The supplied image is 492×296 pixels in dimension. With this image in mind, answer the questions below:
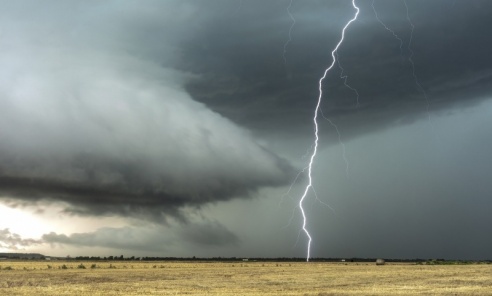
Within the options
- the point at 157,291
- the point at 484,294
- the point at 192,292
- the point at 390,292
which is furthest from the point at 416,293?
the point at 157,291

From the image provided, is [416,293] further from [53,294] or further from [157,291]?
[53,294]

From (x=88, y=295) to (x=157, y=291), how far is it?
435 centimetres

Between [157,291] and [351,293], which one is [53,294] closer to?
[157,291]

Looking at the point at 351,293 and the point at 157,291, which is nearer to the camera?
the point at 351,293

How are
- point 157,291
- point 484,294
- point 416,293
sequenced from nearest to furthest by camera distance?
point 484,294 < point 416,293 < point 157,291

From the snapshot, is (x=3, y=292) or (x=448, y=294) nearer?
(x=448, y=294)

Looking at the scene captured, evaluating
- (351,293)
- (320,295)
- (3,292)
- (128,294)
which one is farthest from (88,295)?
(351,293)

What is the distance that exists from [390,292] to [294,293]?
223 inches

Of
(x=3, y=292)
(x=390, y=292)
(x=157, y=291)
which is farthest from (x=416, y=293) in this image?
(x=3, y=292)

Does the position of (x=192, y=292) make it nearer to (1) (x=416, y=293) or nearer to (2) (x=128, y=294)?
(2) (x=128, y=294)

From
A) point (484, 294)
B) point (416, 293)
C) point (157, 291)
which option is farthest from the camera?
point (157, 291)

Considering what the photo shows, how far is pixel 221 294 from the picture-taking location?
29.2m

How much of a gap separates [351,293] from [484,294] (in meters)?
7.12

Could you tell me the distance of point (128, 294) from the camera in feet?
97.9
